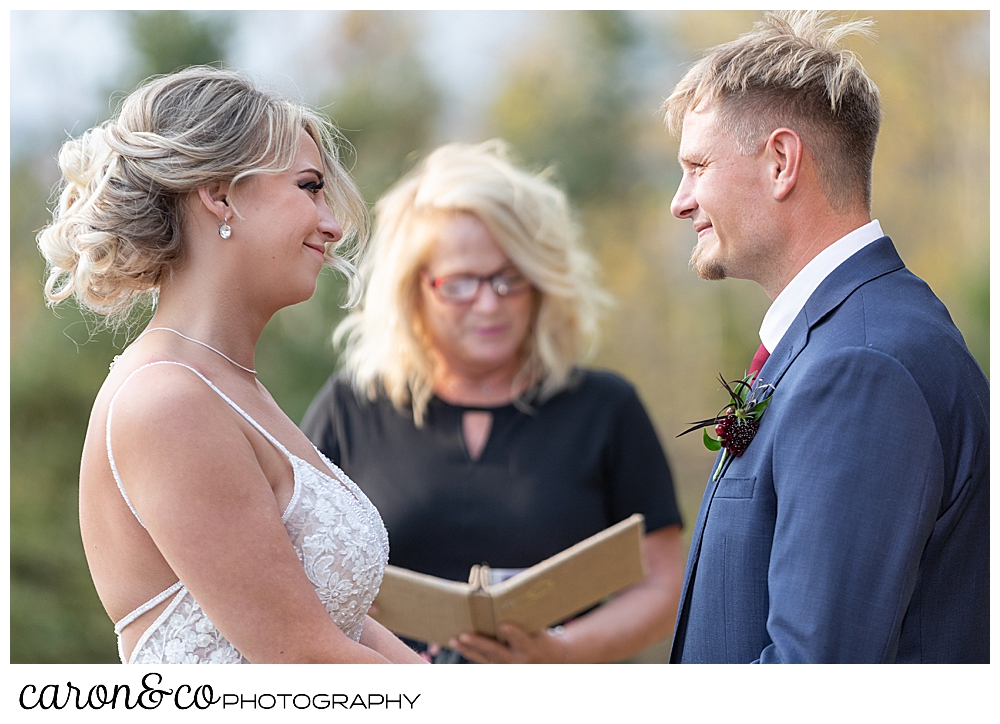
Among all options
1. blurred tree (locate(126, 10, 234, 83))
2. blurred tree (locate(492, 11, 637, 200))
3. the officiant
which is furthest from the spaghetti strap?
blurred tree (locate(492, 11, 637, 200))

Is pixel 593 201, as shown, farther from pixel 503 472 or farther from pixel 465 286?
pixel 503 472

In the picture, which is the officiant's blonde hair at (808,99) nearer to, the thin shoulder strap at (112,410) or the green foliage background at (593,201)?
the thin shoulder strap at (112,410)

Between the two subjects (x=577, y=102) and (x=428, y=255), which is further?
(x=577, y=102)

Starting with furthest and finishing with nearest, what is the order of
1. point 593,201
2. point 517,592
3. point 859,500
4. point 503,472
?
point 593,201 → point 503,472 → point 517,592 → point 859,500

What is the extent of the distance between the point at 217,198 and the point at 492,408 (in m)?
1.53

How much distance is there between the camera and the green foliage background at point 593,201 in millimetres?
5320

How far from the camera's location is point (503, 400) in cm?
308

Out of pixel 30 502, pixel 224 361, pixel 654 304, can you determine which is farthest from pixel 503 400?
pixel 654 304

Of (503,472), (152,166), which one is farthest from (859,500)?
(503,472)

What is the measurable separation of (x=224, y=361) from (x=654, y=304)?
7979 millimetres

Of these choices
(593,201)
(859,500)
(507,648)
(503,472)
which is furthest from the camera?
(593,201)

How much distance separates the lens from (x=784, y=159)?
175 cm

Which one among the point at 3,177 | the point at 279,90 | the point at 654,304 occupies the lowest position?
the point at 654,304
